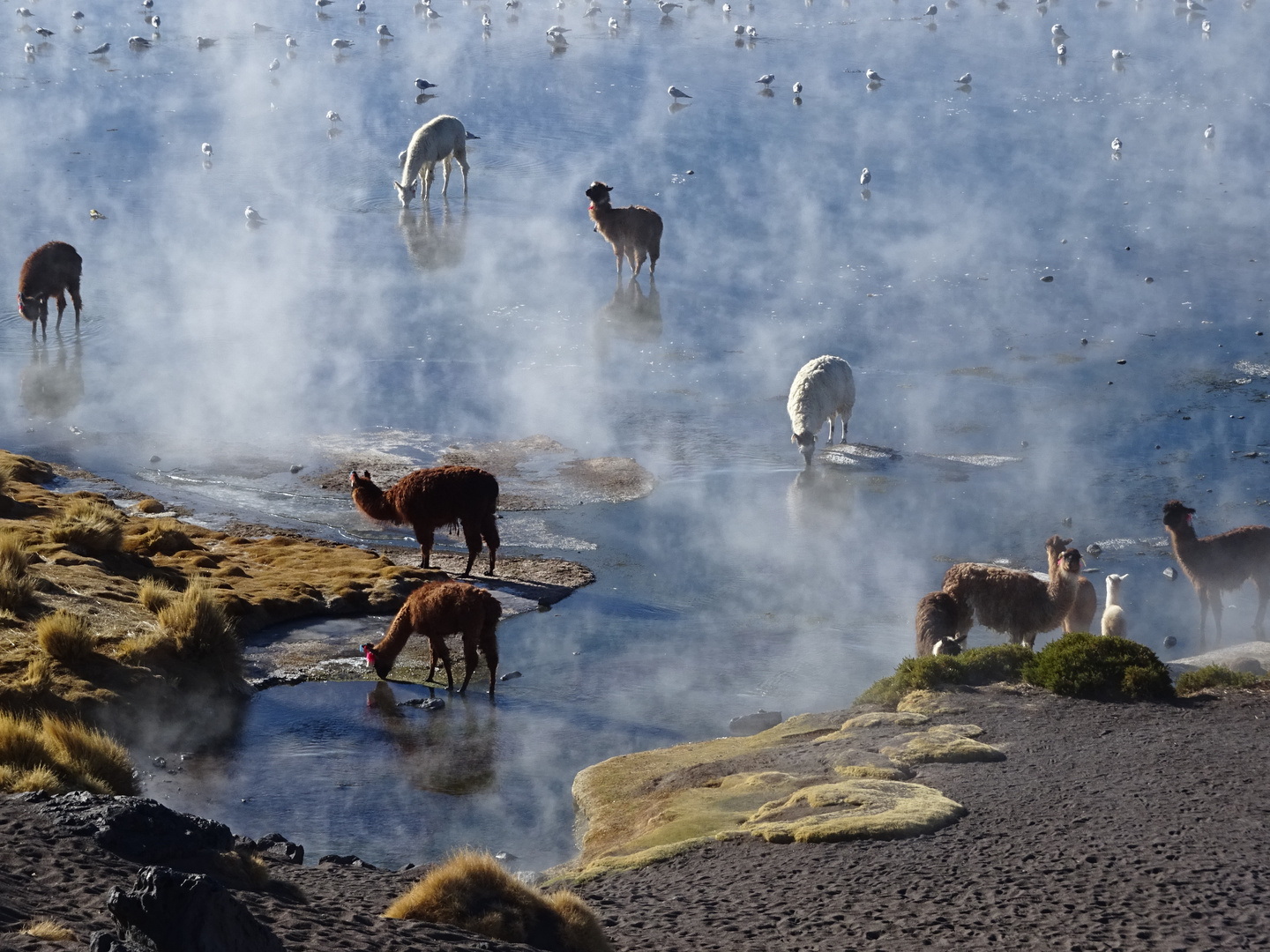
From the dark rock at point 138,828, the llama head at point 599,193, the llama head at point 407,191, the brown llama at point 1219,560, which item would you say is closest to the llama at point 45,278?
the llama head at point 599,193

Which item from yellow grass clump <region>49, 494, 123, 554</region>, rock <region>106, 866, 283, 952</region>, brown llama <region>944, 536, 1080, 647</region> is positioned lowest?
rock <region>106, 866, 283, 952</region>

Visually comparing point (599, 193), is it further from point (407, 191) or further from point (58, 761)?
point (58, 761)

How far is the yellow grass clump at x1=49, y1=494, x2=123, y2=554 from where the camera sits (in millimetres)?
17109

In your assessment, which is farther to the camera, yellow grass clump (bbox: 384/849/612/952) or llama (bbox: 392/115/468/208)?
llama (bbox: 392/115/468/208)

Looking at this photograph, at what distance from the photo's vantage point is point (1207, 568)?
17062mm

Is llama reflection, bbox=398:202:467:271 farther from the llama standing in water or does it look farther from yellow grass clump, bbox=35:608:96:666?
yellow grass clump, bbox=35:608:96:666

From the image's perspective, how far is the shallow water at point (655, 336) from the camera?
1565cm

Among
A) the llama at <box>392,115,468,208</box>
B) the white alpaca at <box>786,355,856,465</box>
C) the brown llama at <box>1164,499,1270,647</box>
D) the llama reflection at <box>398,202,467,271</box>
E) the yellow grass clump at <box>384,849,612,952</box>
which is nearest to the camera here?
the yellow grass clump at <box>384,849,612,952</box>

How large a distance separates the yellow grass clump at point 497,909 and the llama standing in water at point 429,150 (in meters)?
33.8

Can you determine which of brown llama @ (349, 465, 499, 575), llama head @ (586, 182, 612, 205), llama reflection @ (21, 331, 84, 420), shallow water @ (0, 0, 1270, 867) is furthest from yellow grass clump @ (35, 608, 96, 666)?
llama head @ (586, 182, 612, 205)

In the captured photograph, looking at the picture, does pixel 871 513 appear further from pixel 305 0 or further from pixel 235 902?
pixel 305 0

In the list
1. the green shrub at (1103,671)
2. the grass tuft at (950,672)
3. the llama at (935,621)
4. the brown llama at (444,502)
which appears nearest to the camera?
the green shrub at (1103,671)

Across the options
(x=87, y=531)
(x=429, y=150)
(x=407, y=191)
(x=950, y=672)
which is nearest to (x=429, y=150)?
(x=429, y=150)

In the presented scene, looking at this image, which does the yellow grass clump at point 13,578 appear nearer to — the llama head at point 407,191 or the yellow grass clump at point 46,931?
the yellow grass clump at point 46,931
